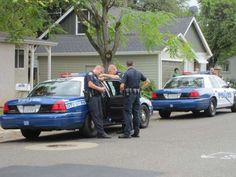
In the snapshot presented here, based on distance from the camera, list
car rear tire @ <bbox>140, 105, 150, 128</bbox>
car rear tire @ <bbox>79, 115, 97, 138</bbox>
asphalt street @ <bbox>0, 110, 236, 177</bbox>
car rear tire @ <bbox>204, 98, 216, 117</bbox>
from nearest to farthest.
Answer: asphalt street @ <bbox>0, 110, 236, 177</bbox> → car rear tire @ <bbox>79, 115, 97, 138</bbox> → car rear tire @ <bbox>140, 105, 150, 128</bbox> → car rear tire @ <bbox>204, 98, 216, 117</bbox>

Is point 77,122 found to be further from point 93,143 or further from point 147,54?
point 147,54

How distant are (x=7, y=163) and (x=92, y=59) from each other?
76.2ft

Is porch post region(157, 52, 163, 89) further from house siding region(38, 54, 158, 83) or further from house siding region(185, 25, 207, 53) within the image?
house siding region(185, 25, 207, 53)

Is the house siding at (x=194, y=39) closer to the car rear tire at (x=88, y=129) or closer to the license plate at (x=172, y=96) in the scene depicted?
the license plate at (x=172, y=96)

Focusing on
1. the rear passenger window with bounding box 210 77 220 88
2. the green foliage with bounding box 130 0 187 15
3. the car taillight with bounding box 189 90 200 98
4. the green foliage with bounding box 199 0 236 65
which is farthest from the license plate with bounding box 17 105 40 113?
the green foliage with bounding box 130 0 187 15

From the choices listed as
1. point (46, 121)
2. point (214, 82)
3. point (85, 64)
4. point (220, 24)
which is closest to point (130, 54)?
point (85, 64)

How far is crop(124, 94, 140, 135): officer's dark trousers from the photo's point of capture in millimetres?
13180

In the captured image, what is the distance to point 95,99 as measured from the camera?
12992 millimetres

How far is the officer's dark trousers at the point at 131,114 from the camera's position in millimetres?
13180

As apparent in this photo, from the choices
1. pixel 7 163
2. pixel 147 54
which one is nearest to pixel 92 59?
pixel 147 54

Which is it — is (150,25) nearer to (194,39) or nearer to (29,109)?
(29,109)

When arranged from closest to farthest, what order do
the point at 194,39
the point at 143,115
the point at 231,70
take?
the point at 143,115, the point at 194,39, the point at 231,70

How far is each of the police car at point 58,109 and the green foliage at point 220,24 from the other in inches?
1123

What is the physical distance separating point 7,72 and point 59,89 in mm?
10869
